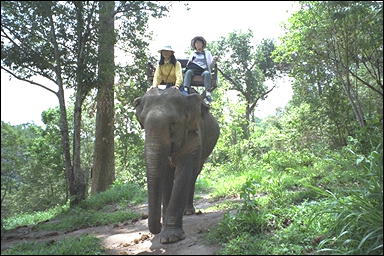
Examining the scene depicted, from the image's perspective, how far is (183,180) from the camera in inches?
199

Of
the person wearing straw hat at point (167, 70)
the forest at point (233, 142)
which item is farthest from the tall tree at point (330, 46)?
the person wearing straw hat at point (167, 70)

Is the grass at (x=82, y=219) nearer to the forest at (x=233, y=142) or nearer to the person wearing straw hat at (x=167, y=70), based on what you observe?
the forest at (x=233, y=142)

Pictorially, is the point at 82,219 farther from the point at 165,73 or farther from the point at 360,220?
the point at 360,220

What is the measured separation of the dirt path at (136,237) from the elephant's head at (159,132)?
36 cm

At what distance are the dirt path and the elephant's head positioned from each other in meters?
0.36

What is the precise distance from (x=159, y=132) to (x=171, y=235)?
1349mm

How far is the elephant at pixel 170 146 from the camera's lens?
459cm

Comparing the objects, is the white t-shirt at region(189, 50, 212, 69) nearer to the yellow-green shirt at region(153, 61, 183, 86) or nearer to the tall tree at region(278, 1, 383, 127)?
the yellow-green shirt at region(153, 61, 183, 86)

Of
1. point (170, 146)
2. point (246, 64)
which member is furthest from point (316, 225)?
point (246, 64)

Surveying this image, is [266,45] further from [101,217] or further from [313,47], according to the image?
[101,217]

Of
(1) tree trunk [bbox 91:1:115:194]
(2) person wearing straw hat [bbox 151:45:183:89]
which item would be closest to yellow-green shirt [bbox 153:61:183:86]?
(2) person wearing straw hat [bbox 151:45:183:89]

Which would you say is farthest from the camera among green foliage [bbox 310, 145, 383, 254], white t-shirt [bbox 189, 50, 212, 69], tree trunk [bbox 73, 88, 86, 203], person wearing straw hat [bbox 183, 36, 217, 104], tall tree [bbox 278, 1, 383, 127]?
tall tree [bbox 278, 1, 383, 127]

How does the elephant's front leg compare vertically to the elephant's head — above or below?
below

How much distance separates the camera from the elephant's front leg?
467cm
